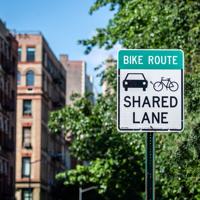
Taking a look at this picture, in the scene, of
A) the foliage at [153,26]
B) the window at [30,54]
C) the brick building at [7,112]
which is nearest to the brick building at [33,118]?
the window at [30,54]

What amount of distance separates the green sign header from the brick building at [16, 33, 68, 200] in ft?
270

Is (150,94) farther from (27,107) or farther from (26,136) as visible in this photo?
(27,107)

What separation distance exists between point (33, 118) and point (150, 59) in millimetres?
88631

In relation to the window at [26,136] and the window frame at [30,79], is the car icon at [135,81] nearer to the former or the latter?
the window at [26,136]

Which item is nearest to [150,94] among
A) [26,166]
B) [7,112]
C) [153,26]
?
[153,26]

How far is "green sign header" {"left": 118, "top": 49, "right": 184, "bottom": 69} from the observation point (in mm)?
7645

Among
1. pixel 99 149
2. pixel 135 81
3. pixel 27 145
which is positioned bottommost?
pixel 99 149

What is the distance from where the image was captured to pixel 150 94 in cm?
754

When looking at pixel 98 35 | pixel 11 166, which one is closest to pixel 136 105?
pixel 98 35

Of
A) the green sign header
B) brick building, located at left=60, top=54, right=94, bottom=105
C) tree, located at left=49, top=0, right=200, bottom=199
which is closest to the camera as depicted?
the green sign header

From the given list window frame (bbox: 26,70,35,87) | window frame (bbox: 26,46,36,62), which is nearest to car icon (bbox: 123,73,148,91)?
window frame (bbox: 26,46,36,62)

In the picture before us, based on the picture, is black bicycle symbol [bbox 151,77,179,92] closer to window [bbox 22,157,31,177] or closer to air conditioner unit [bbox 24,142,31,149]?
window [bbox 22,157,31,177]

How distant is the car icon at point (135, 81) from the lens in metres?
7.58

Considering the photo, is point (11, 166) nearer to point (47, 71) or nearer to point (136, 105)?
point (47, 71)
